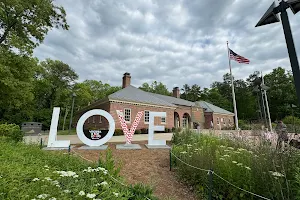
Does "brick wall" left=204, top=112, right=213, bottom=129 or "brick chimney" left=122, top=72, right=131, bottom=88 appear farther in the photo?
"brick wall" left=204, top=112, right=213, bottom=129

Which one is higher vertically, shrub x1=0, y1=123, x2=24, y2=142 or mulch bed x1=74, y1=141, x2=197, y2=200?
shrub x1=0, y1=123, x2=24, y2=142

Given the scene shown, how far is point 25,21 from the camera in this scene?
13.7 m

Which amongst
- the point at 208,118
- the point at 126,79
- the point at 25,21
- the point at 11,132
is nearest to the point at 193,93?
the point at 208,118

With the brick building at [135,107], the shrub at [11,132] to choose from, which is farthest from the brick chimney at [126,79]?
the shrub at [11,132]

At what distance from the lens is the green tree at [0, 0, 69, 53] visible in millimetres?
12718

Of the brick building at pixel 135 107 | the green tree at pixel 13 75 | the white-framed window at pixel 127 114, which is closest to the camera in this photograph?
the green tree at pixel 13 75

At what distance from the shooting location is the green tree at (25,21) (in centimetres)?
1272

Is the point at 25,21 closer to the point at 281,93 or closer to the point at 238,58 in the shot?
the point at 238,58

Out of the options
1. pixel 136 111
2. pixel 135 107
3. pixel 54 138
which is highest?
pixel 135 107

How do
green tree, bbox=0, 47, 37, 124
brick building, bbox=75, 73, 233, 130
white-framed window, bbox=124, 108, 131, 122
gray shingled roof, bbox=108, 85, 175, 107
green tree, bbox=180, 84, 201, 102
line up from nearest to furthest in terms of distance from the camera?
green tree, bbox=0, 47, 37, 124, brick building, bbox=75, 73, 233, 130, gray shingled roof, bbox=108, 85, 175, 107, white-framed window, bbox=124, 108, 131, 122, green tree, bbox=180, 84, 201, 102

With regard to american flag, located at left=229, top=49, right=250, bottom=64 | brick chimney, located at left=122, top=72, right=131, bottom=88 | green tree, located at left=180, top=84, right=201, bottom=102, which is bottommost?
american flag, located at left=229, top=49, right=250, bottom=64

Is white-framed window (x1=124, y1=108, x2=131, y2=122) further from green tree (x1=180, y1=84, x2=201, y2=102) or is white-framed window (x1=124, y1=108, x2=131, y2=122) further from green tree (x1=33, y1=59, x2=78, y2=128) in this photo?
green tree (x1=180, y1=84, x2=201, y2=102)

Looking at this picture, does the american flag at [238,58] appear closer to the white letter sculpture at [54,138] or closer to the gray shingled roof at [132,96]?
the gray shingled roof at [132,96]

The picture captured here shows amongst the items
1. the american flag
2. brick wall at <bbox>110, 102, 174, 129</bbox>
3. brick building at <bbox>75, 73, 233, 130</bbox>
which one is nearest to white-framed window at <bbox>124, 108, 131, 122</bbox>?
brick building at <bbox>75, 73, 233, 130</bbox>
